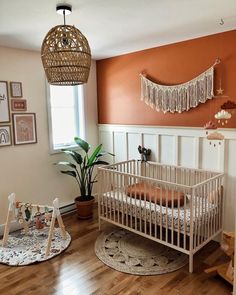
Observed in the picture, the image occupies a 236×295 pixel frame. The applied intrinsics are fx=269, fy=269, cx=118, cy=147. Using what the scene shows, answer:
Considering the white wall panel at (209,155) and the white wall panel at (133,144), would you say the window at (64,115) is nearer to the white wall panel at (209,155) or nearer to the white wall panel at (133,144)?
the white wall panel at (133,144)

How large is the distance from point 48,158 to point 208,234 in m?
2.31

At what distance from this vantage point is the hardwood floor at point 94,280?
2322mm

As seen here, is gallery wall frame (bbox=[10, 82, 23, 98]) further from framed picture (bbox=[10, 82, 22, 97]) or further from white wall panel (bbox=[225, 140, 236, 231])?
white wall panel (bbox=[225, 140, 236, 231])

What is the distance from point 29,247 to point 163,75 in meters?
2.61

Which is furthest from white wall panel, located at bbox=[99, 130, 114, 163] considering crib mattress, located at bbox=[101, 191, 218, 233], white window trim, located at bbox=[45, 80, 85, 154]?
crib mattress, located at bbox=[101, 191, 218, 233]

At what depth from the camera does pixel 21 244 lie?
10.2 feet

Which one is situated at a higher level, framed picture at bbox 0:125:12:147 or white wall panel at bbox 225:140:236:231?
framed picture at bbox 0:125:12:147

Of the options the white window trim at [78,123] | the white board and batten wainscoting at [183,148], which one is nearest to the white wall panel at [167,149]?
the white board and batten wainscoting at [183,148]

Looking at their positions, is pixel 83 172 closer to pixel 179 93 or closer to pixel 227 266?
pixel 179 93

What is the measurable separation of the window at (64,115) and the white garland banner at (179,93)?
43.5 inches

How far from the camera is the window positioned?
385 centimetres

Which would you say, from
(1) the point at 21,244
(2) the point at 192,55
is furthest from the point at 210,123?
(1) the point at 21,244

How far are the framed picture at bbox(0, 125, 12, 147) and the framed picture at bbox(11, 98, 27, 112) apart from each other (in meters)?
0.25

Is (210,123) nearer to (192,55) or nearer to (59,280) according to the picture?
(192,55)
